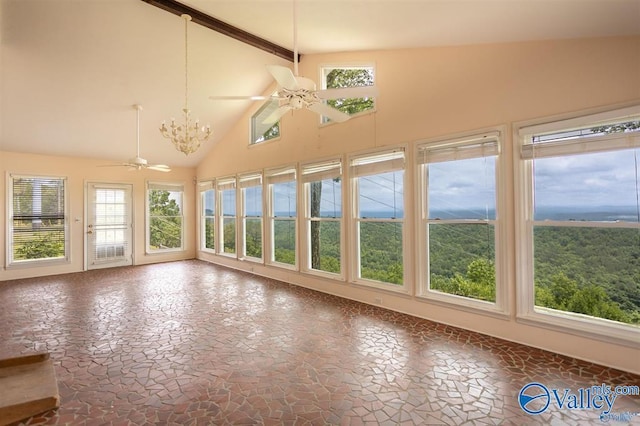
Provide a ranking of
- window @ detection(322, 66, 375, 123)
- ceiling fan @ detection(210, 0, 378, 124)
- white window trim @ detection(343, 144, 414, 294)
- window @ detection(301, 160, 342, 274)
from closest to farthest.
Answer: ceiling fan @ detection(210, 0, 378, 124) → white window trim @ detection(343, 144, 414, 294) → window @ detection(322, 66, 375, 123) → window @ detection(301, 160, 342, 274)

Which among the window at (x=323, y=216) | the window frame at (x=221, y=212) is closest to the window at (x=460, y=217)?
the window at (x=323, y=216)

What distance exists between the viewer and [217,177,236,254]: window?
7472 millimetres

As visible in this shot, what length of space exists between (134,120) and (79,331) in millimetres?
4305

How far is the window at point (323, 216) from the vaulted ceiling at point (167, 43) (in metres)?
1.93

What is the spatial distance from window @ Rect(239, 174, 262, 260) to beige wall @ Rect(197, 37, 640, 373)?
186 cm

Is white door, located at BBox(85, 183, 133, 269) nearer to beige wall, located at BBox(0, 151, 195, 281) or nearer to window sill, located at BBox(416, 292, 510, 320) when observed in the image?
beige wall, located at BBox(0, 151, 195, 281)

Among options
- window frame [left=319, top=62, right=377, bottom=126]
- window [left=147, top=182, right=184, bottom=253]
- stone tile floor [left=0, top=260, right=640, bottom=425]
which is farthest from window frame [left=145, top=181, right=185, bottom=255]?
window frame [left=319, top=62, right=377, bottom=126]

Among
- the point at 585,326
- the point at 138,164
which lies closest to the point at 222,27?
the point at 138,164

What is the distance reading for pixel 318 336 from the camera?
3455 millimetres

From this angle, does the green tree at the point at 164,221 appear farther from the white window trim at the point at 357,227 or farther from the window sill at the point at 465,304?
the window sill at the point at 465,304

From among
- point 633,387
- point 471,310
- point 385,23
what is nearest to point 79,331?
point 471,310

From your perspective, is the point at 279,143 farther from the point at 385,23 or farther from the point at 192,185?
the point at 192,185

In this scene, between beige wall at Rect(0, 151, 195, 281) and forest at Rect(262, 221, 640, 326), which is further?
beige wall at Rect(0, 151, 195, 281)
